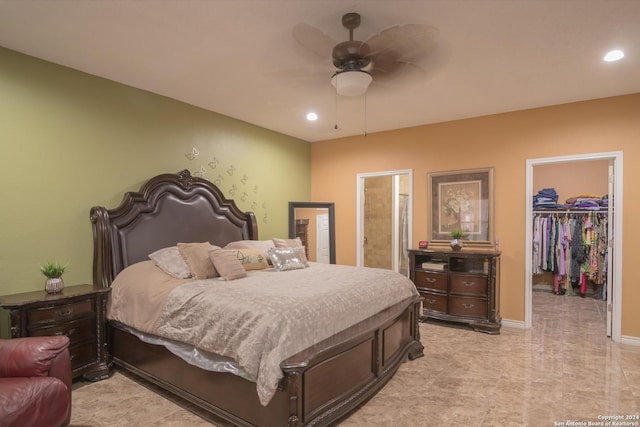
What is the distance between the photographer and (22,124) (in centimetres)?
294

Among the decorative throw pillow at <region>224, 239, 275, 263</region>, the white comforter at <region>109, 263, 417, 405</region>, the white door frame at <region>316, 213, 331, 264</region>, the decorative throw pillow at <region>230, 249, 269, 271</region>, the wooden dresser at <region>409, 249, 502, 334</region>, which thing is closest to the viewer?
the white comforter at <region>109, 263, 417, 405</region>

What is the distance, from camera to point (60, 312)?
2.77 metres

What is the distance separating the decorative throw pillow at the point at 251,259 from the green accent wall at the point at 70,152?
1306 mm

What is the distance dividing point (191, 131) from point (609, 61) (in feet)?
13.9

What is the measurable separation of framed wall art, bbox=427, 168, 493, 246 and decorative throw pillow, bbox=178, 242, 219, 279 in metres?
3.21

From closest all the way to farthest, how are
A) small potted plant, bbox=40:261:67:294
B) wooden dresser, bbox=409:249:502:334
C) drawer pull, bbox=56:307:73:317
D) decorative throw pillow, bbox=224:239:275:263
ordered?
1. drawer pull, bbox=56:307:73:317
2. small potted plant, bbox=40:261:67:294
3. decorative throw pillow, bbox=224:239:275:263
4. wooden dresser, bbox=409:249:502:334

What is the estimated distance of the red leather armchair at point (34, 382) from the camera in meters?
1.65

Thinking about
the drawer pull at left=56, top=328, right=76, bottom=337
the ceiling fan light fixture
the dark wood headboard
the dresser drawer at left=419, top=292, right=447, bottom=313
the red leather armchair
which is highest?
the ceiling fan light fixture

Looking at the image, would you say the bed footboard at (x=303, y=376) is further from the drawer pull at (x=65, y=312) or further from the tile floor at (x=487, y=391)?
the drawer pull at (x=65, y=312)

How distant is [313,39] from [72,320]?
114 inches

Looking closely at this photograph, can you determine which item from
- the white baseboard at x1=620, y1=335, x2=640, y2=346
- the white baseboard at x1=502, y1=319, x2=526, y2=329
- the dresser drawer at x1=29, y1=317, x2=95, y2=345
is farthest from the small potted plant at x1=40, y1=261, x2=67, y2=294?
the white baseboard at x1=620, y1=335, x2=640, y2=346

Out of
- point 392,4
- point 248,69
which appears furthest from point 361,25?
point 248,69

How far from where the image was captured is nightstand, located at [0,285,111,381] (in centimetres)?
259

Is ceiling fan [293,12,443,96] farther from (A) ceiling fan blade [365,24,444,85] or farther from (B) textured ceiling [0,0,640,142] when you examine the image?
(B) textured ceiling [0,0,640,142]
